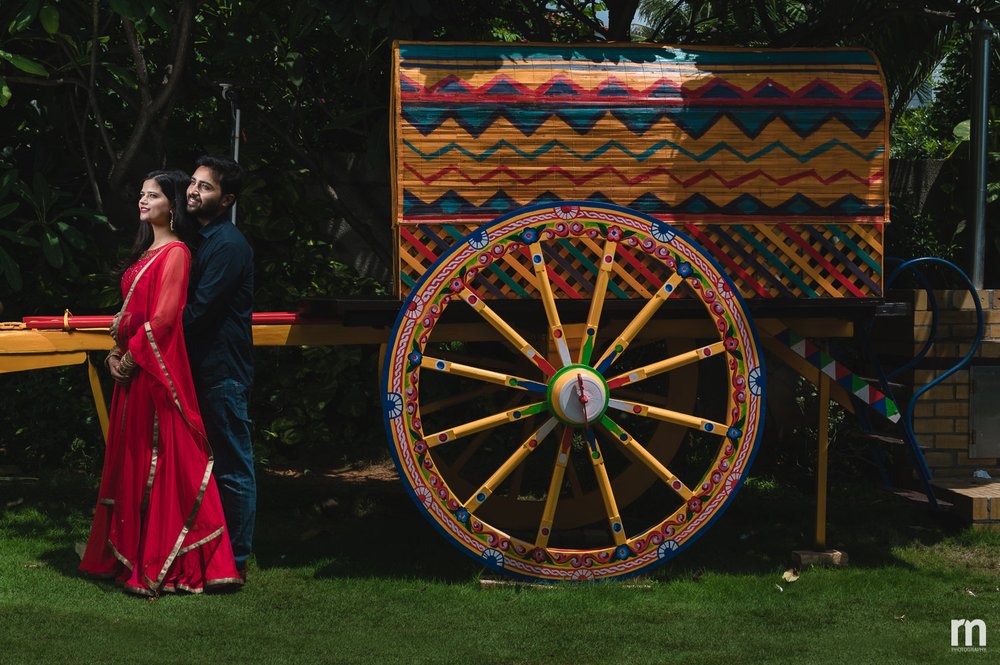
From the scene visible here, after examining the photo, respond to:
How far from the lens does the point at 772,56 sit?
20.1ft

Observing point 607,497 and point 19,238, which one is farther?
point 19,238

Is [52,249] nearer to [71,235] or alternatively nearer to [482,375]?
[71,235]

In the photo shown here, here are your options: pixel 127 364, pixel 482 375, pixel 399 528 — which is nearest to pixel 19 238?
pixel 127 364

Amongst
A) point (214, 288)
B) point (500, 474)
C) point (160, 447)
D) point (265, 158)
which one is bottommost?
point (500, 474)

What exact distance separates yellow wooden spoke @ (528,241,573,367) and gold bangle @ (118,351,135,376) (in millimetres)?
1725

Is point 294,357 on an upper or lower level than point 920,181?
lower

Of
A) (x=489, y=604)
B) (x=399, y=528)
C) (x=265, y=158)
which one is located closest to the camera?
(x=489, y=604)

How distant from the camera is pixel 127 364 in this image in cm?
561

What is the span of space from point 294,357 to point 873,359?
12.0 ft

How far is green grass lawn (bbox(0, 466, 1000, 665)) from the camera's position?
488 cm

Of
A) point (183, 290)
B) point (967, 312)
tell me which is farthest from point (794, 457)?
point (183, 290)

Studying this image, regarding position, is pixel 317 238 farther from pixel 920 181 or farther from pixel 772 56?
pixel 920 181

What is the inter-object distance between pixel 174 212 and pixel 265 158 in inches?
103

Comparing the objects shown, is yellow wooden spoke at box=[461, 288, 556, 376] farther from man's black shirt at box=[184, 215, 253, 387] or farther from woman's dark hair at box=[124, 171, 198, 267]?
woman's dark hair at box=[124, 171, 198, 267]
